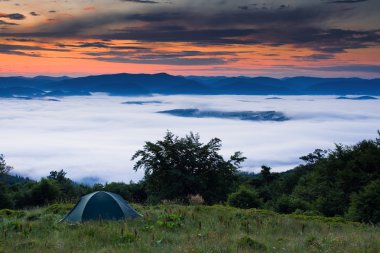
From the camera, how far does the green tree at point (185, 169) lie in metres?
47.4

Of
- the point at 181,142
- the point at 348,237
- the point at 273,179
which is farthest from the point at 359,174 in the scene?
the point at 273,179

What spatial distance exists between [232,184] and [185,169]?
21.7 feet

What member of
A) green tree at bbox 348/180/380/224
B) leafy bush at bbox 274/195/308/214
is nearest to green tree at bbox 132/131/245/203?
leafy bush at bbox 274/195/308/214

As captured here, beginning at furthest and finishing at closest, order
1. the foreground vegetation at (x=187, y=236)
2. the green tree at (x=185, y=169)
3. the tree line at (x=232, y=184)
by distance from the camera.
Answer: the green tree at (x=185, y=169) < the tree line at (x=232, y=184) < the foreground vegetation at (x=187, y=236)

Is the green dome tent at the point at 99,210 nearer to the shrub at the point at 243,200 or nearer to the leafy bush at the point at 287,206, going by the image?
the shrub at the point at 243,200

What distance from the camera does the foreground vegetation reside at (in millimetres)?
10539

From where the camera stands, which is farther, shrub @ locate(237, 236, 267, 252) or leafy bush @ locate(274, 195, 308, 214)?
leafy bush @ locate(274, 195, 308, 214)

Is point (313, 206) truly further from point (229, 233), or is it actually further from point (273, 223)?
point (229, 233)

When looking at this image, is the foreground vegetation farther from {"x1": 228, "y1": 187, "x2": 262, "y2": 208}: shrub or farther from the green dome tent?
{"x1": 228, "y1": 187, "x2": 262, "y2": 208}: shrub

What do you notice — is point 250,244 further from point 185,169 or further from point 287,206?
point 185,169

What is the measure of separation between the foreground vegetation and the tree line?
9.26 metres

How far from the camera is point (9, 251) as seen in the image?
1059 cm

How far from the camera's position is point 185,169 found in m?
50.0

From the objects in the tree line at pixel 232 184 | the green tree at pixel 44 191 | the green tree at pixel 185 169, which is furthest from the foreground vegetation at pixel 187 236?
the green tree at pixel 44 191
